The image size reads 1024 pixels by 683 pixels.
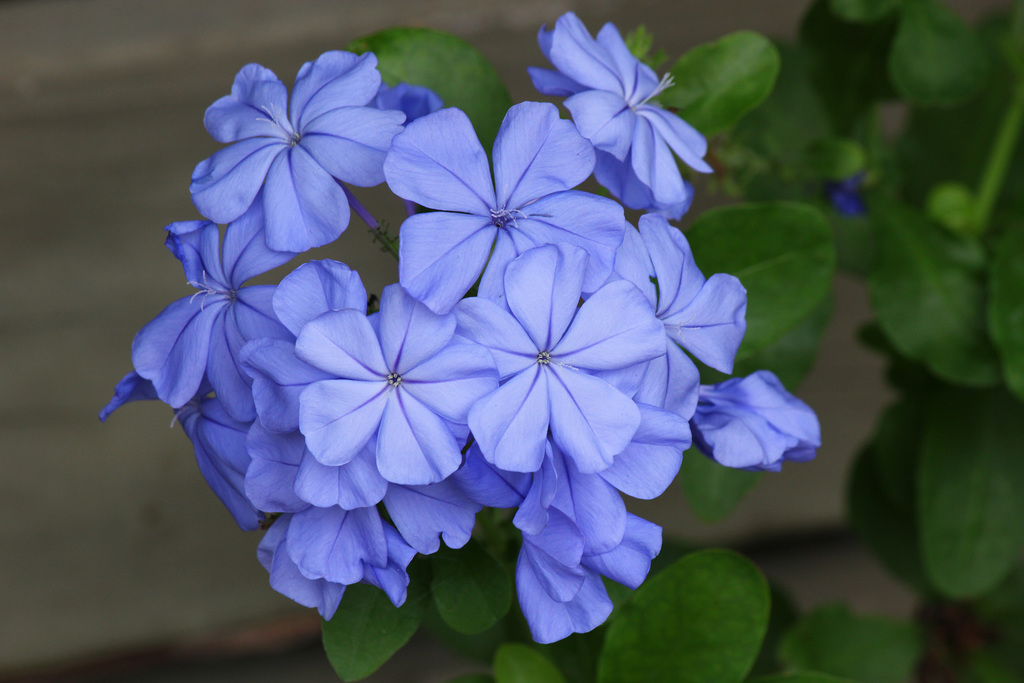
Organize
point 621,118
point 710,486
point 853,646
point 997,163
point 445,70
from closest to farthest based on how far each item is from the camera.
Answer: point 621,118 < point 445,70 < point 710,486 < point 997,163 < point 853,646

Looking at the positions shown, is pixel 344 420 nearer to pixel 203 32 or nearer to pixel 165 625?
pixel 203 32

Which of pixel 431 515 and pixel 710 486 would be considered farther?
pixel 710 486

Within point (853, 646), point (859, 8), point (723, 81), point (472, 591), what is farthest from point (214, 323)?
point (853, 646)

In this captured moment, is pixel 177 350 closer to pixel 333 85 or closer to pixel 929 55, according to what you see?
pixel 333 85

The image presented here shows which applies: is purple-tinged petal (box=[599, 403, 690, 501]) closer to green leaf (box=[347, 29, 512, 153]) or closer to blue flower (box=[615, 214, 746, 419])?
blue flower (box=[615, 214, 746, 419])

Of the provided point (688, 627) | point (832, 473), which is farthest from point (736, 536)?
point (688, 627)

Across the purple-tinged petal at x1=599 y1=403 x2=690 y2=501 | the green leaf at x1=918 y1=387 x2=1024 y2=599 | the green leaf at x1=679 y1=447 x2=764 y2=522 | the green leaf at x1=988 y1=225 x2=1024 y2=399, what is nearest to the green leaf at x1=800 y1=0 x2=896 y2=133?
the green leaf at x1=988 y1=225 x2=1024 y2=399
